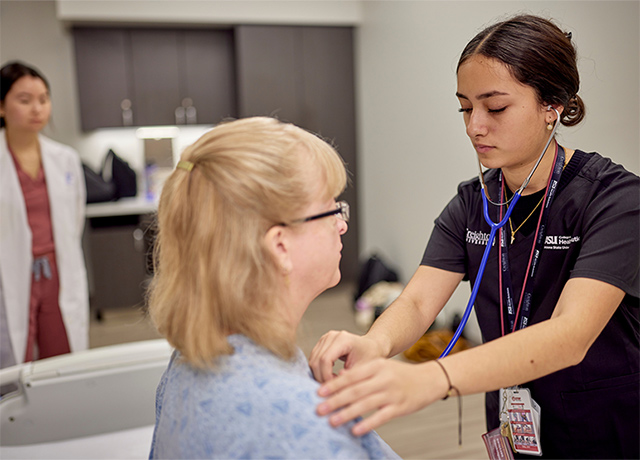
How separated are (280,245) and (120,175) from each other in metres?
4.07

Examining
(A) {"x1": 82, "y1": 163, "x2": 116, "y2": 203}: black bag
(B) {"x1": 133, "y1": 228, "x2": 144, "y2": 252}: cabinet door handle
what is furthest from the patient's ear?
(A) {"x1": 82, "y1": 163, "x2": 116, "y2": 203}: black bag

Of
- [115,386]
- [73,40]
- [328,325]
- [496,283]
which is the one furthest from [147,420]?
[73,40]

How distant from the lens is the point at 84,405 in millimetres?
1735

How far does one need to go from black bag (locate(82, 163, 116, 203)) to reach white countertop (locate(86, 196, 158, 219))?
47mm

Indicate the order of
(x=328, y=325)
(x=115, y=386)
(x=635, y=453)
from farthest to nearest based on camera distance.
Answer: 1. (x=328, y=325)
2. (x=115, y=386)
3. (x=635, y=453)

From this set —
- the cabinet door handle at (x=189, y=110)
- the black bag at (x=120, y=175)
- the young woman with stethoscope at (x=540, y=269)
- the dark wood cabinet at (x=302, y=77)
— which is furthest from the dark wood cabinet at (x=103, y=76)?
the young woman with stethoscope at (x=540, y=269)

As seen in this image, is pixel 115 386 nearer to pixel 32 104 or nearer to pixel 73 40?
pixel 32 104

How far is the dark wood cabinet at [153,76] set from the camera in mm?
4590

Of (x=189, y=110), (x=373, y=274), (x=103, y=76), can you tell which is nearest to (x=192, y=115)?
(x=189, y=110)

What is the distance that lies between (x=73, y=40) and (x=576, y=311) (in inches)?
184

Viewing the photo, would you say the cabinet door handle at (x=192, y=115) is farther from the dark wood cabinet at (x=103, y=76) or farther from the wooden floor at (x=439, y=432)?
the wooden floor at (x=439, y=432)

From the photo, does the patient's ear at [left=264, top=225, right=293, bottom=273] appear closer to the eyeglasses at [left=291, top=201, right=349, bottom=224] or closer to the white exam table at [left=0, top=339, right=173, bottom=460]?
the eyeglasses at [left=291, top=201, right=349, bottom=224]

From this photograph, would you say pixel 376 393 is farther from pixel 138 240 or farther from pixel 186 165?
pixel 138 240

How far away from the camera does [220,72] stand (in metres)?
4.86
